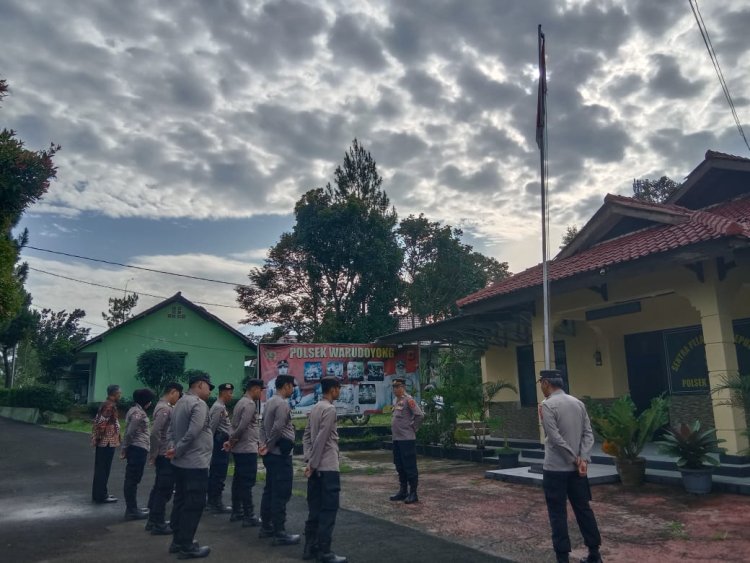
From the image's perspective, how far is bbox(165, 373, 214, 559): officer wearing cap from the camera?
18.8ft

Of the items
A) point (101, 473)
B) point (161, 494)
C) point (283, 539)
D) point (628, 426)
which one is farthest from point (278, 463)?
point (628, 426)

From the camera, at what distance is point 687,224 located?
10.2 meters

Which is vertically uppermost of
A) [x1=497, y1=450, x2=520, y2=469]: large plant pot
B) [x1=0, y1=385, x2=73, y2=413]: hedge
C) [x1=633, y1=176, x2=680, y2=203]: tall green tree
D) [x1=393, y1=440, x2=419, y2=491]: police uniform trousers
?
[x1=633, y1=176, x2=680, y2=203]: tall green tree

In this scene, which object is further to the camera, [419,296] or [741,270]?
[419,296]

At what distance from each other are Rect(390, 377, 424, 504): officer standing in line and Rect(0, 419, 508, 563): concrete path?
1.06m

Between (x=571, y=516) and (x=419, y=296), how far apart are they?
1055 inches

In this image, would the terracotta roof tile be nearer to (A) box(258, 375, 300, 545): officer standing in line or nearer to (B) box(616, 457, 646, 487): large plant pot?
(B) box(616, 457, 646, 487): large plant pot

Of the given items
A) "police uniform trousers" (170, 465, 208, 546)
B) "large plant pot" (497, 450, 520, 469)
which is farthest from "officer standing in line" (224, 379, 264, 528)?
"large plant pot" (497, 450, 520, 469)

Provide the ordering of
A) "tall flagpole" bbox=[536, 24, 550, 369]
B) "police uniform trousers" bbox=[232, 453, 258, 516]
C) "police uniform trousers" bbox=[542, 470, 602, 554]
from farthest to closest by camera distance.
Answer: "tall flagpole" bbox=[536, 24, 550, 369] < "police uniform trousers" bbox=[232, 453, 258, 516] < "police uniform trousers" bbox=[542, 470, 602, 554]

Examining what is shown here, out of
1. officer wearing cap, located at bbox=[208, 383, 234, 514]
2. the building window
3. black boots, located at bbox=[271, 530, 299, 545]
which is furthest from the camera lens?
the building window

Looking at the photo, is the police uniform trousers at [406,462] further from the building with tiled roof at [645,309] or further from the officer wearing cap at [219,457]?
the building with tiled roof at [645,309]

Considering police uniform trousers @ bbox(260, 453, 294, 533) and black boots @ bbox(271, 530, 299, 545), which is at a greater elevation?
police uniform trousers @ bbox(260, 453, 294, 533)

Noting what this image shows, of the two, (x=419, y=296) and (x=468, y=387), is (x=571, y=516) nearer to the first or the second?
(x=468, y=387)

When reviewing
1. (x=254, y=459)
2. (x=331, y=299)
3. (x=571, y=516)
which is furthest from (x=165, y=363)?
(x=571, y=516)
